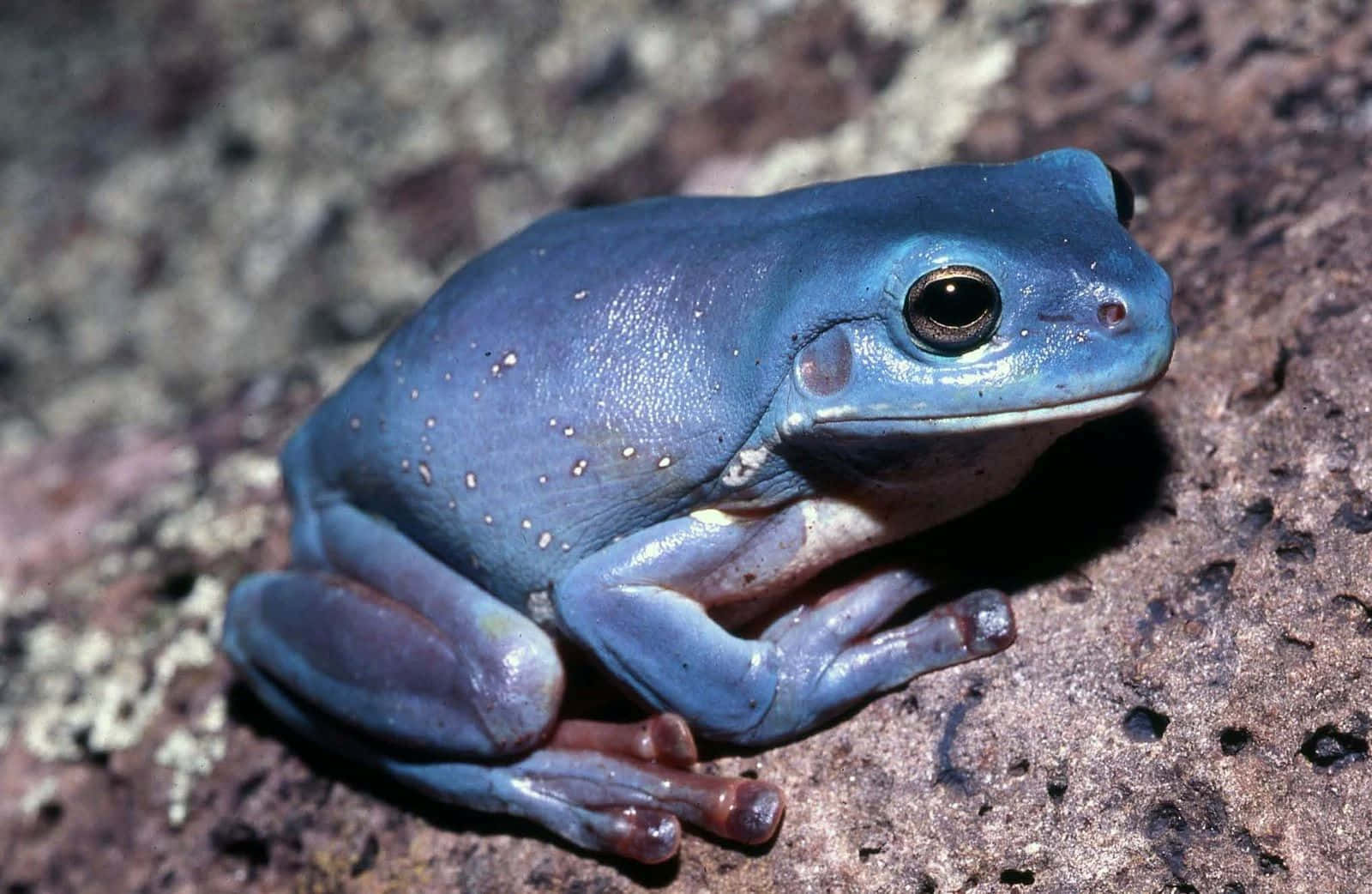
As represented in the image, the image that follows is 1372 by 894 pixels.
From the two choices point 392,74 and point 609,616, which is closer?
point 609,616

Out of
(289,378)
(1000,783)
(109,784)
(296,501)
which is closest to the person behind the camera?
(1000,783)

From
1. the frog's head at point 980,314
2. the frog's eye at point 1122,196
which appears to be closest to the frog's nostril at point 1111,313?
the frog's head at point 980,314

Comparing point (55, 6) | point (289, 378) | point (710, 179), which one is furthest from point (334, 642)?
point (55, 6)

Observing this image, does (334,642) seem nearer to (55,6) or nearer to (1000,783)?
(1000,783)

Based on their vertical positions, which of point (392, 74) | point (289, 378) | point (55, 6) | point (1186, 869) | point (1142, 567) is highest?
point (55, 6)

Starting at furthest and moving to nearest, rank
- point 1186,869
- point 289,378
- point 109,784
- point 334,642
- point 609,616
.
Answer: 1. point 289,378
2. point 109,784
3. point 334,642
4. point 609,616
5. point 1186,869

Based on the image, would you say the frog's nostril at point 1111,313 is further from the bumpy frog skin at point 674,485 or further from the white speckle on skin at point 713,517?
the white speckle on skin at point 713,517

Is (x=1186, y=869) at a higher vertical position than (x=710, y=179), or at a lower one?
lower
